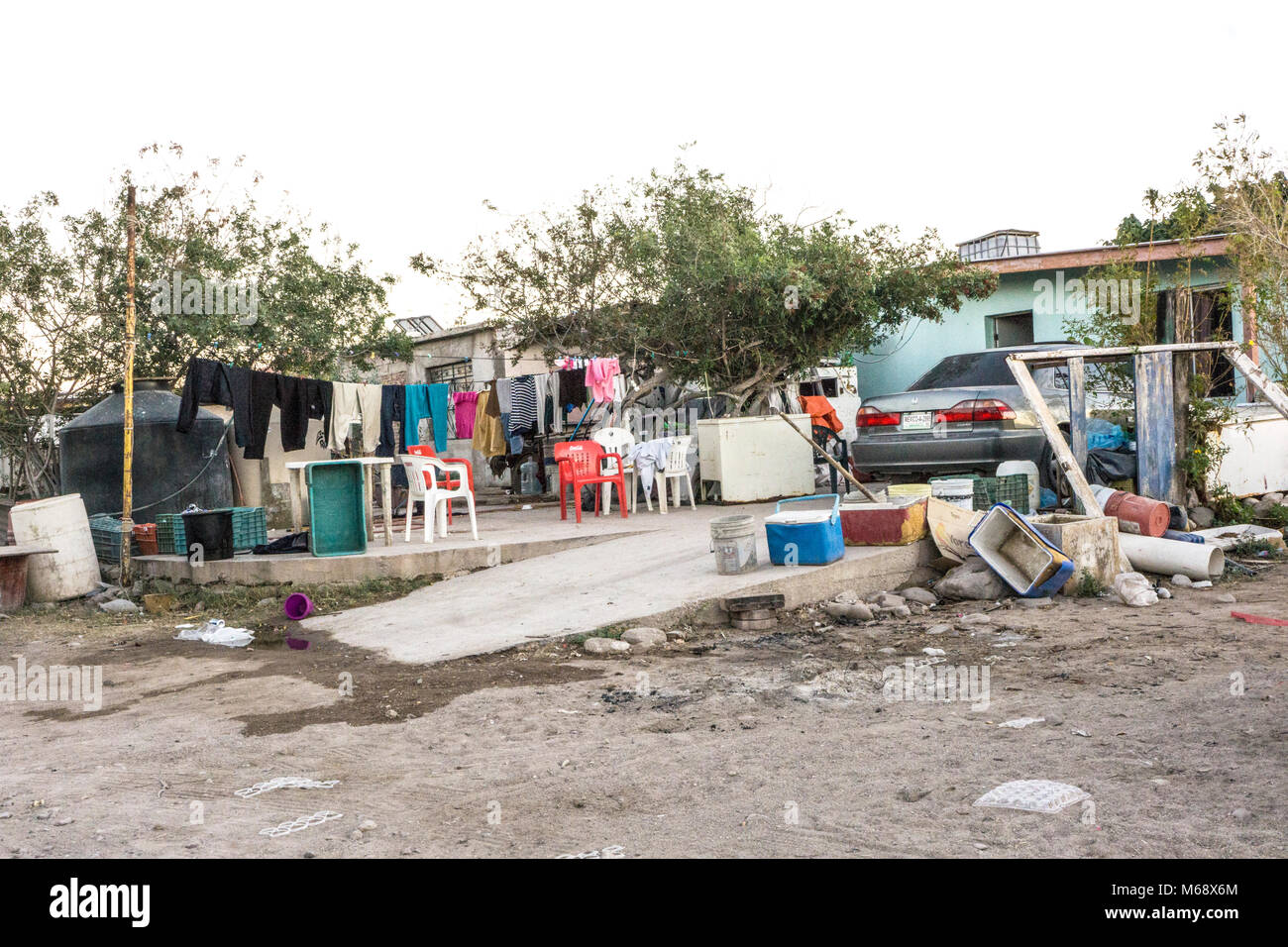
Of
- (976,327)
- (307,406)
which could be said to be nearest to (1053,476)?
(976,327)

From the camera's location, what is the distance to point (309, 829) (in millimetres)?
3717

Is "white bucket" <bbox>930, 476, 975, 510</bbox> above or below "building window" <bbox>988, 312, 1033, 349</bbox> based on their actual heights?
below

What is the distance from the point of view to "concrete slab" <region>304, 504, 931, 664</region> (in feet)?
23.9

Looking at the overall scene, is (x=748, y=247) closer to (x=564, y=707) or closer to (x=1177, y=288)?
(x=1177, y=288)

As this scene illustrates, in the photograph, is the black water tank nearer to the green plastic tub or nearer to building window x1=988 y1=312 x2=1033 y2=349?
the green plastic tub

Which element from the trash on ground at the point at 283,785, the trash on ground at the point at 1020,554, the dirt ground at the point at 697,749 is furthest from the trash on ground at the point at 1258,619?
the trash on ground at the point at 283,785

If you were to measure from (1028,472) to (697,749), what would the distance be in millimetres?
6347

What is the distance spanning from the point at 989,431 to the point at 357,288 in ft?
35.5

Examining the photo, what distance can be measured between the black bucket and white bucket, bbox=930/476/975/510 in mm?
6741

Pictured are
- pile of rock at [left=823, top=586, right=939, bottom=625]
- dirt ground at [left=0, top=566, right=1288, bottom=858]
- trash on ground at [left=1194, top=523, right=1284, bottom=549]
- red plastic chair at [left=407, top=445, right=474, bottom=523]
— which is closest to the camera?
dirt ground at [left=0, top=566, right=1288, bottom=858]

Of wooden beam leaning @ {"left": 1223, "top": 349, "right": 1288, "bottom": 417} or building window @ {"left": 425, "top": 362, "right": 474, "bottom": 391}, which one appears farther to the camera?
building window @ {"left": 425, "top": 362, "right": 474, "bottom": 391}

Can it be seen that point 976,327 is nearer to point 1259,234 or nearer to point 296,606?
point 1259,234

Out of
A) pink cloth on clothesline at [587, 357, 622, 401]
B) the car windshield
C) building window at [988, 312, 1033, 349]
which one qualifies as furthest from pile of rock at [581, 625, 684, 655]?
building window at [988, 312, 1033, 349]
